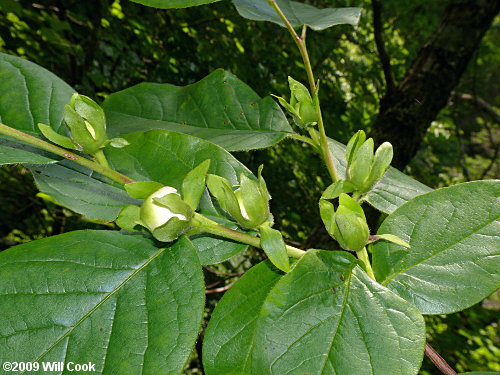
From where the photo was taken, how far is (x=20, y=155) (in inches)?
22.6

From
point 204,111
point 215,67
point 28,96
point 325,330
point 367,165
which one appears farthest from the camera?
point 215,67

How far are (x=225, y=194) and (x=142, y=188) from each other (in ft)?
0.30

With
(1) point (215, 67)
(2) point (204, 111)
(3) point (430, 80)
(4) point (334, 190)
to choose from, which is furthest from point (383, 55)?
(4) point (334, 190)

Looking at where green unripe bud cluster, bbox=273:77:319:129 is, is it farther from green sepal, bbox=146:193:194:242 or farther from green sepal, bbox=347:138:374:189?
green sepal, bbox=146:193:194:242

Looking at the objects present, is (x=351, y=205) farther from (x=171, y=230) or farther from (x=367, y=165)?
(x=171, y=230)

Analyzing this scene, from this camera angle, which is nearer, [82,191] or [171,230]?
[171,230]

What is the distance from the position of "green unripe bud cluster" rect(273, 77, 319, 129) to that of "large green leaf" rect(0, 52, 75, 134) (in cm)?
35

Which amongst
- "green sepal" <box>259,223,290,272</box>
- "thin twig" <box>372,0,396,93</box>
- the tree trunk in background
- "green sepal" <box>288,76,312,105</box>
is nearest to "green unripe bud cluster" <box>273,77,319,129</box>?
"green sepal" <box>288,76,312,105</box>

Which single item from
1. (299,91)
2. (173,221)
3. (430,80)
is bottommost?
(430,80)

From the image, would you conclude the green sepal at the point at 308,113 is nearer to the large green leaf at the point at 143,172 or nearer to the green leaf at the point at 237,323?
the large green leaf at the point at 143,172

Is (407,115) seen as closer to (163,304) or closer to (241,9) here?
(241,9)

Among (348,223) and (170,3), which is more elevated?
(170,3)

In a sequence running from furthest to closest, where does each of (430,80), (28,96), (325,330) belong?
1. (430,80)
2. (28,96)
3. (325,330)

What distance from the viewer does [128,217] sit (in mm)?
539
